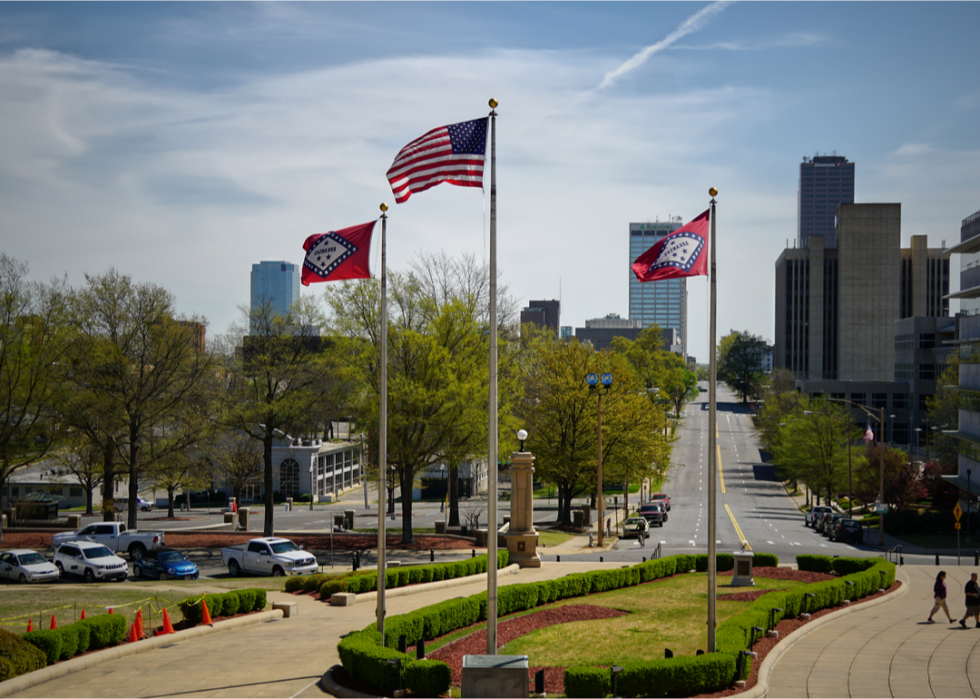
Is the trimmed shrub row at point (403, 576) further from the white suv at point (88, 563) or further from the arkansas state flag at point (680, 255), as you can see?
the arkansas state flag at point (680, 255)

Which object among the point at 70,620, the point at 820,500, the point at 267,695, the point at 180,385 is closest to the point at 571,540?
the point at 180,385

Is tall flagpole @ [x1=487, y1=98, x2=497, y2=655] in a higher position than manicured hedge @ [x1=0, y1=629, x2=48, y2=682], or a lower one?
higher

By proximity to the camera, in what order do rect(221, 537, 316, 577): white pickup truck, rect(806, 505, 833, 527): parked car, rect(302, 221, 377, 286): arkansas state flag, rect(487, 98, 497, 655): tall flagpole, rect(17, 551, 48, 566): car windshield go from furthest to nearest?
1. rect(806, 505, 833, 527): parked car
2. rect(221, 537, 316, 577): white pickup truck
3. rect(17, 551, 48, 566): car windshield
4. rect(302, 221, 377, 286): arkansas state flag
5. rect(487, 98, 497, 655): tall flagpole

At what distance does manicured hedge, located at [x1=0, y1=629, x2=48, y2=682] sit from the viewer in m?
15.6

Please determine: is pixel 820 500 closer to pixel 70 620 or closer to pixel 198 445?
pixel 198 445

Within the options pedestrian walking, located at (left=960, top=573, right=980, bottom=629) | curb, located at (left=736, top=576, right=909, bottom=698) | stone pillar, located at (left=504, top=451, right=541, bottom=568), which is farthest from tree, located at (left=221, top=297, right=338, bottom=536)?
pedestrian walking, located at (left=960, top=573, right=980, bottom=629)

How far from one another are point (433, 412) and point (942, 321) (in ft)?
300

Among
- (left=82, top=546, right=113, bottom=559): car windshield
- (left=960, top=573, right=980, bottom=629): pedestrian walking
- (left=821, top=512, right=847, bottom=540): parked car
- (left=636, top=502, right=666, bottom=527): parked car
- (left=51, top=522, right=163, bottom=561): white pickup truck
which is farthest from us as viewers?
(left=636, top=502, right=666, bottom=527): parked car

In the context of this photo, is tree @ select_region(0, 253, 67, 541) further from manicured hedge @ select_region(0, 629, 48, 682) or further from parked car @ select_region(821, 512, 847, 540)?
parked car @ select_region(821, 512, 847, 540)

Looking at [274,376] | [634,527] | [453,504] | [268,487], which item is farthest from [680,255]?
[634,527]

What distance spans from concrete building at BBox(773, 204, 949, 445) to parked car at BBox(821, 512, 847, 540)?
2559 inches

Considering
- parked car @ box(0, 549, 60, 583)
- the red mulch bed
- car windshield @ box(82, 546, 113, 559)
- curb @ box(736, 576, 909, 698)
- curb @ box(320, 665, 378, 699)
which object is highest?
curb @ box(320, 665, 378, 699)

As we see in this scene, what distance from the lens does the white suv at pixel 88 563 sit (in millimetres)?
30812

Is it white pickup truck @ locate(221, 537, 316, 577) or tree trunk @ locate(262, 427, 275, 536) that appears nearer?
white pickup truck @ locate(221, 537, 316, 577)
